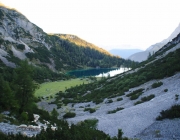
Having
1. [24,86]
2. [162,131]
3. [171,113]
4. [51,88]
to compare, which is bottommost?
[162,131]

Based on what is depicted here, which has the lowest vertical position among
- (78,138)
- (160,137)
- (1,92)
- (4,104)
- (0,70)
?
(160,137)

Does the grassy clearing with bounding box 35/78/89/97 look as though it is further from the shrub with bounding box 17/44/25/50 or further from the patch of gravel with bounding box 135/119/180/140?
the shrub with bounding box 17/44/25/50

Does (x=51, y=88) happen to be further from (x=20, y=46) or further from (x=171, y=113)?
(x=20, y=46)

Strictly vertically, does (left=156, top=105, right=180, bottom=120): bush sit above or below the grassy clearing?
below

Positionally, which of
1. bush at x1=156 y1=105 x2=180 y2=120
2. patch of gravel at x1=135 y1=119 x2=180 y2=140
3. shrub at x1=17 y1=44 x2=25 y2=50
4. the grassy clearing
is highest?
shrub at x1=17 y1=44 x2=25 y2=50

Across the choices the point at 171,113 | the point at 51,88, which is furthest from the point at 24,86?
the point at 51,88

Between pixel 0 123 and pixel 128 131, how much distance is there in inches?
487

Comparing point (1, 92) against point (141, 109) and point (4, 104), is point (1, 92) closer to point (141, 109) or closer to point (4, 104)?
point (4, 104)

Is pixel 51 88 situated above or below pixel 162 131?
above

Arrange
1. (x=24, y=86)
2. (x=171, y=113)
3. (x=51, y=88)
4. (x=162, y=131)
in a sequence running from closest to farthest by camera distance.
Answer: (x=162, y=131) < (x=171, y=113) < (x=24, y=86) < (x=51, y=88)

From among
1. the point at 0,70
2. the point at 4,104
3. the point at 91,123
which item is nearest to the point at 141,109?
the point at 91,123

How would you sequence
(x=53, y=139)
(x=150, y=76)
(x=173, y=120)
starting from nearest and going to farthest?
(x=53, y=139)
(x=173, y=120)
(x=150, y=76)

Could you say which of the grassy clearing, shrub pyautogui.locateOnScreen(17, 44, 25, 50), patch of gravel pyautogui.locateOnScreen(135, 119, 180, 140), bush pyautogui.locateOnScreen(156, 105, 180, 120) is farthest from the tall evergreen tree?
shrub pyautogui.locateOnScreen(17, 44, 25, 50)

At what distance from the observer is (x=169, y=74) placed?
34.9 m
